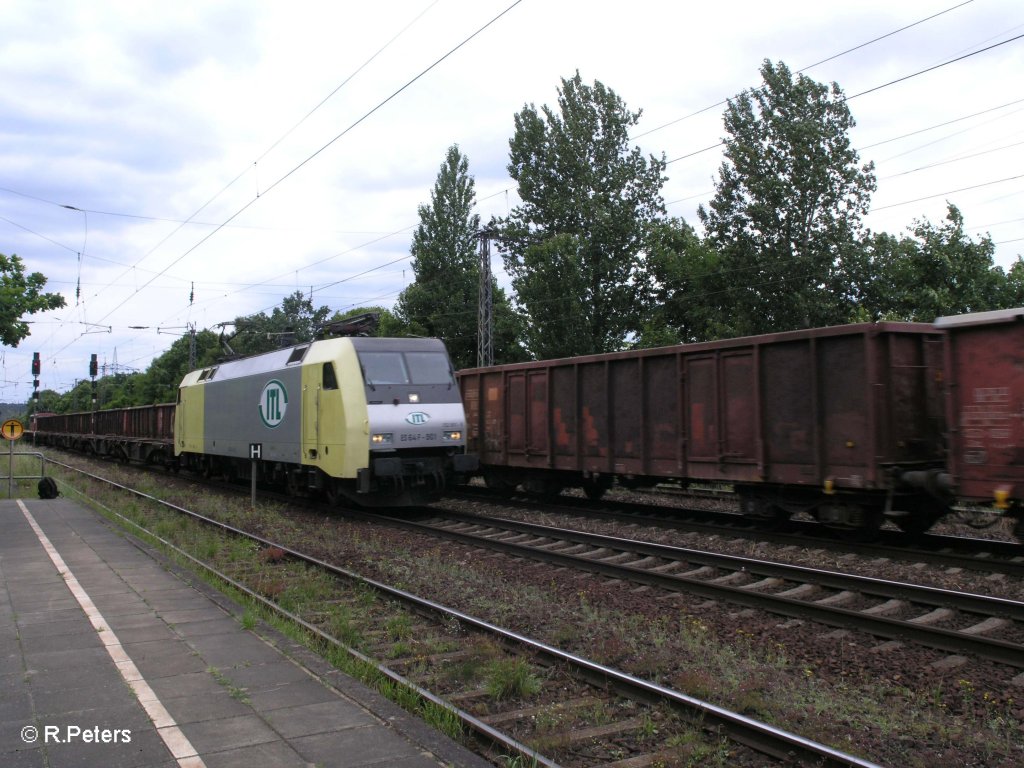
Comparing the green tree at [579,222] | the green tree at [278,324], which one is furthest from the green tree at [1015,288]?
the green tree at [278,324]

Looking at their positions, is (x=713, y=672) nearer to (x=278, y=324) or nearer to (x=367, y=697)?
(x=367, y=697)

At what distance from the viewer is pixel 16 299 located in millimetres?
14664

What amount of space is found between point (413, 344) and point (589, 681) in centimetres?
956

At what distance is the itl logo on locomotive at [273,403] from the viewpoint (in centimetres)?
1531

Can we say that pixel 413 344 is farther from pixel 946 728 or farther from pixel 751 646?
pixel 946 728

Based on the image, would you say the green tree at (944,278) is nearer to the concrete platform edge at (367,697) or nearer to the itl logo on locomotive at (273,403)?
the itl logo on locomotive at (273,403)

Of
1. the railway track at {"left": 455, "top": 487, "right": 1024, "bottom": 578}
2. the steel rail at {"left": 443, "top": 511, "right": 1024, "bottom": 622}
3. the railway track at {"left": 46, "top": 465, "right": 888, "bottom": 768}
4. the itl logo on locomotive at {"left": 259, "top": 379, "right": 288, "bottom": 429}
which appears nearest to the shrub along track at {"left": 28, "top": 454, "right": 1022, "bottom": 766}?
the railway track at {"left": 46, "top": 465, "right": 888, "bottom": 768}

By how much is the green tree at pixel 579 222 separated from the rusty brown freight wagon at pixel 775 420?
1903cm

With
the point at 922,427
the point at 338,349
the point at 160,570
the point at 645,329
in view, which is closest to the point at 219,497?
the point at 338,349

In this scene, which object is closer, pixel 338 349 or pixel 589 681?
pixel 589 681

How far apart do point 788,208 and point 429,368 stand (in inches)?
859

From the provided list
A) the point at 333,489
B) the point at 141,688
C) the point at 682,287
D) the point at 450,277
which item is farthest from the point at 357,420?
the point at 450,277

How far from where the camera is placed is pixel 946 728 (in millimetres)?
4504

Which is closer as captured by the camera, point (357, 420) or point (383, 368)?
point (357, 420)
